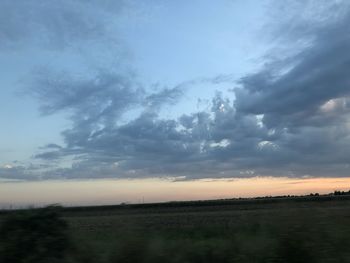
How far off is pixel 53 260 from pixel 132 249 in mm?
1670

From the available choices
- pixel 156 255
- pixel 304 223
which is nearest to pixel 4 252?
pixel 156 255

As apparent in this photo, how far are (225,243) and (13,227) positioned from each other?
16.0 ft

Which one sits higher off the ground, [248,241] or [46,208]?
[46,208]

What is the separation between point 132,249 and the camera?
1082cm

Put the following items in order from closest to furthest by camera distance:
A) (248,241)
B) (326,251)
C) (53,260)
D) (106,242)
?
(326,251), (53,260), (248,241), (106,242)

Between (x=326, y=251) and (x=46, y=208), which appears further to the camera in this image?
(x=46, y=208)

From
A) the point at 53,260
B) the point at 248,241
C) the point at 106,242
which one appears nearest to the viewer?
the point at 53,260

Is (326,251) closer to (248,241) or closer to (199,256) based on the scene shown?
(248,241)

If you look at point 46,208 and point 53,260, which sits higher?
point 46,208

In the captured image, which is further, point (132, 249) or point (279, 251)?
point (132, 249)

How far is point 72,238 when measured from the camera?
1155 centimetres

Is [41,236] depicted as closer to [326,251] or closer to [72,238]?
[72,238]

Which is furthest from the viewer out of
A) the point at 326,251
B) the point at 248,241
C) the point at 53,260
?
the point at 248,241

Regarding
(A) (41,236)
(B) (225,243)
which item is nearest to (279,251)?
(B) (225,243)
